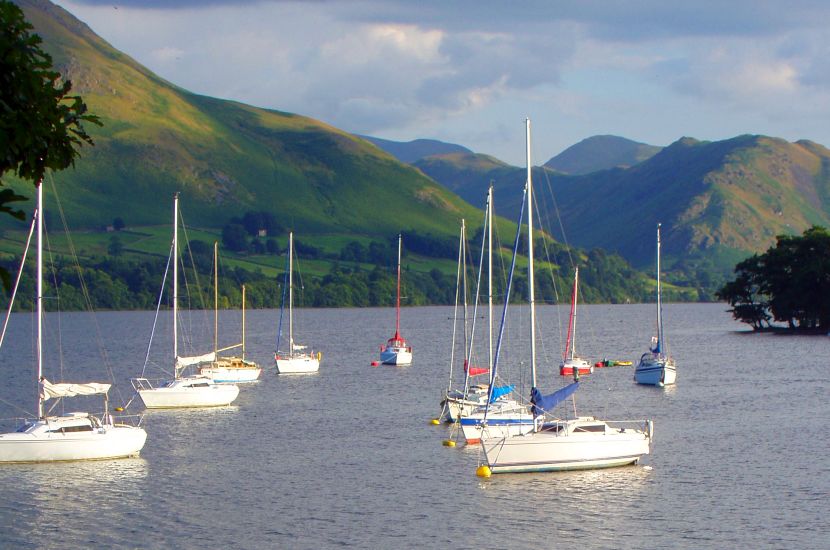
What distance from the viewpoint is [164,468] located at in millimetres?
58375

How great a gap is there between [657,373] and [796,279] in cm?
6613

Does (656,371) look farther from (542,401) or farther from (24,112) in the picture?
(24,112)

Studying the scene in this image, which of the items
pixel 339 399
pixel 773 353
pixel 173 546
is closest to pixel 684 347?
pixel 773 353

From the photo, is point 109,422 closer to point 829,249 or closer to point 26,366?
point 26,366

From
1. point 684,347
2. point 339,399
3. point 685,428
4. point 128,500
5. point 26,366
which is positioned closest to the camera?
point 128,500

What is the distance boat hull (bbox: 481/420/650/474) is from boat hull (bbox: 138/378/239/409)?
1389 inches

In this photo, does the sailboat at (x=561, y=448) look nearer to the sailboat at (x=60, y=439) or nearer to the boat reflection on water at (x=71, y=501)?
the boat reflection on water at (x=71, y=501)

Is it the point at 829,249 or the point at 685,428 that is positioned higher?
the point at 829,249

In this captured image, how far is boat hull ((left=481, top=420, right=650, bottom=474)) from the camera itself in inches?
2037

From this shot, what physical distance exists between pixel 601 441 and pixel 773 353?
88.2 m

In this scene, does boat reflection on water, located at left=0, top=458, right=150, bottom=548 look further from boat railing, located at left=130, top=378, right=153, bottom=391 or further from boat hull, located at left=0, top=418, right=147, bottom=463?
boat railing, located at left=130, top=378, right=153, bottom=391

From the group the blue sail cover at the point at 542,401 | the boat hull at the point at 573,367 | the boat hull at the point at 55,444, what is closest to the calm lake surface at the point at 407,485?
the boat hull at the point at 55,444

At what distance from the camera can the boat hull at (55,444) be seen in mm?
56406

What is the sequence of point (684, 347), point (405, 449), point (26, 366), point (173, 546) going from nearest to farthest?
point (173, 546)
point (405, 449)
point (26, 366)
point (684, 347)
